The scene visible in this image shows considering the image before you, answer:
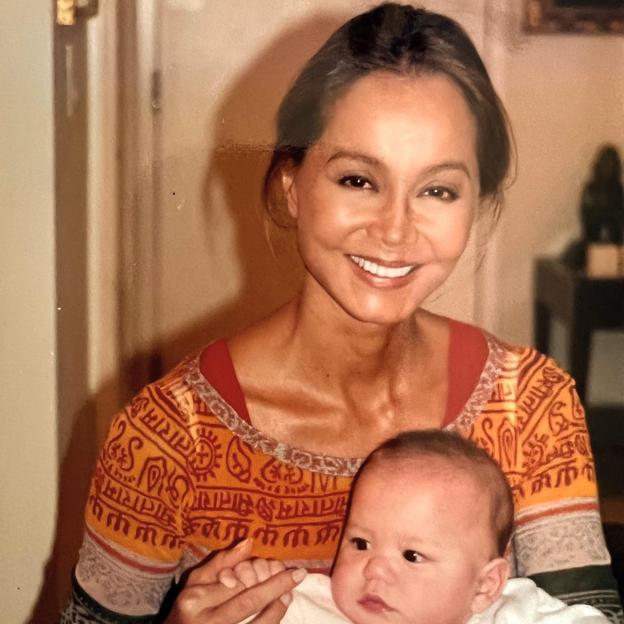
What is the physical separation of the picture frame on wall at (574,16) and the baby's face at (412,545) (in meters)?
0.36

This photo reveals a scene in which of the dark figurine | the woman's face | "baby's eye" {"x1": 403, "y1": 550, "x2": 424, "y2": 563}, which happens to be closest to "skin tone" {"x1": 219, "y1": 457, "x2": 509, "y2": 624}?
"baby's eye" {"x1": 403, "y1": 550, "x2": 424, "y2": 563}

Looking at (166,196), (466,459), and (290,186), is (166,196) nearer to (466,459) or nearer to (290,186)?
(290,186)

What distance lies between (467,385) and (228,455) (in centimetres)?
20

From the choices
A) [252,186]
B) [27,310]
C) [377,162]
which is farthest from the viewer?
[27,310]

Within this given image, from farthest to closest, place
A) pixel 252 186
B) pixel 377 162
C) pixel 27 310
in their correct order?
pixel 27 310 → pixel 252 186 → pixel 377 162

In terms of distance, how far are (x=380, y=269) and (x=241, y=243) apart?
16cm

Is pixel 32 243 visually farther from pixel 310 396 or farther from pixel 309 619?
pixel 309 619

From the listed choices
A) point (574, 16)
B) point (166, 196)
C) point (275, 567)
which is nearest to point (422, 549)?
point (275, 567)

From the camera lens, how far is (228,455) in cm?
82

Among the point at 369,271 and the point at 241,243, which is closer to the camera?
the point at 369,271

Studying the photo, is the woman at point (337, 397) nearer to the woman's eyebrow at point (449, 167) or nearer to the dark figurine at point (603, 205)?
the woman's eyebrow at point (449, 167)

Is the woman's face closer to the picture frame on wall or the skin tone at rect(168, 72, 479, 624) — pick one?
the skin tone at rect(168, 72, 479, 624)

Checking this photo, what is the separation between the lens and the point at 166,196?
85cm

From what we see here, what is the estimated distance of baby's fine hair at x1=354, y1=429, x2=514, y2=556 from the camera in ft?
2.55
